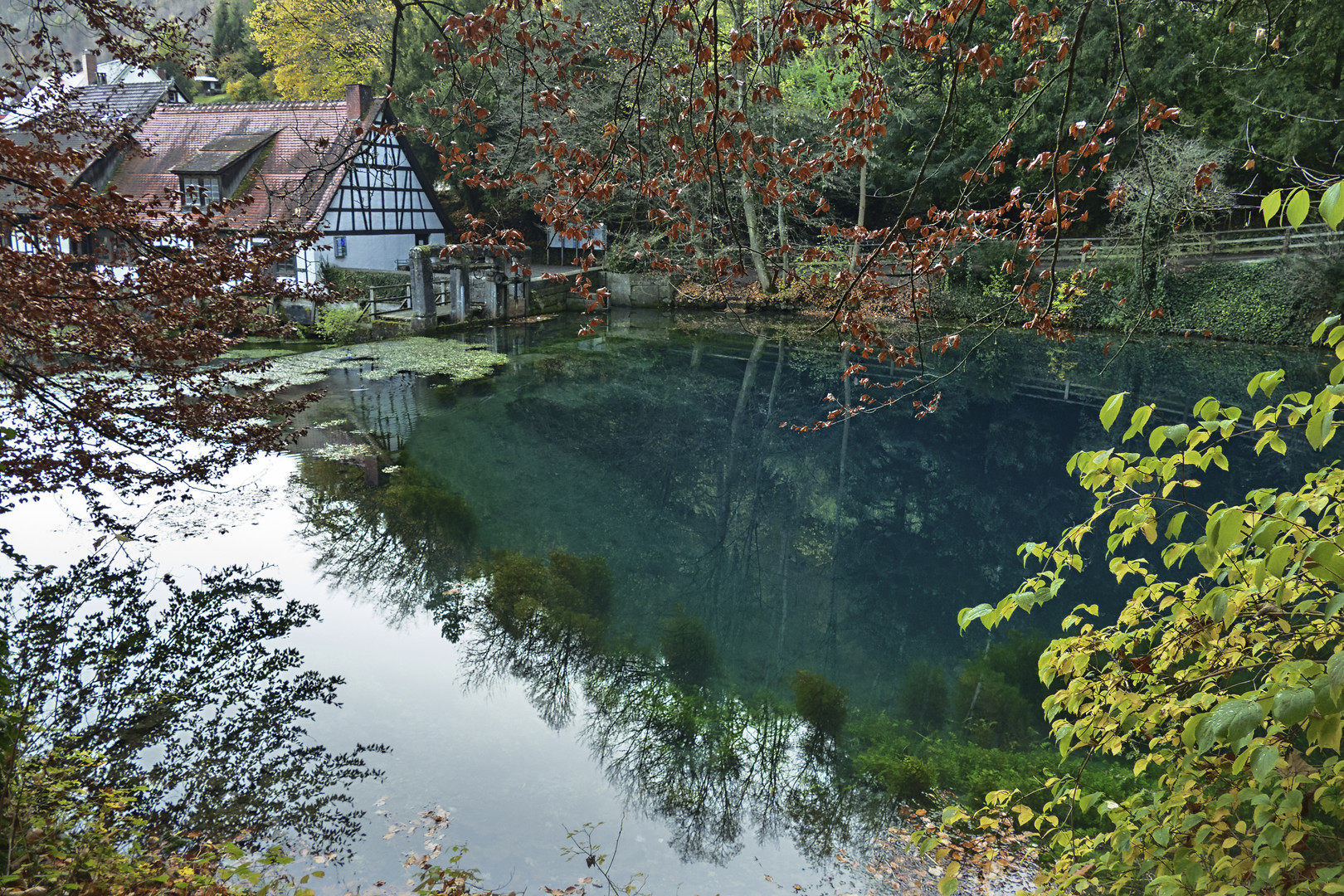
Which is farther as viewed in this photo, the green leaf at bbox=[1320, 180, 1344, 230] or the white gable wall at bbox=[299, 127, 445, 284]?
the white gable wall at bbox=[299, 127, 445, 284]

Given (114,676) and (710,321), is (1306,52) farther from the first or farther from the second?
(114,676)

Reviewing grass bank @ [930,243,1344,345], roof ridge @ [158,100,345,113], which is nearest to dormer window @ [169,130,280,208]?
roof ridge @ [158,100,345,113]

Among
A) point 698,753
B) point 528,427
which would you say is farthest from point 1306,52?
point 698,753

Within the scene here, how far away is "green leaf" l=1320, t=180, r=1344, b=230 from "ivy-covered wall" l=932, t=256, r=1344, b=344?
63.4 ft

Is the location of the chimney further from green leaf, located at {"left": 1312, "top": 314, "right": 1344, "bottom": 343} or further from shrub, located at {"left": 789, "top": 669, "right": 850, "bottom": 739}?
green leaf, located at {"left": 1312, "top": 314, "right": 1344, "bottom": 343}

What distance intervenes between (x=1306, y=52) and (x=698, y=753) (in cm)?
2598

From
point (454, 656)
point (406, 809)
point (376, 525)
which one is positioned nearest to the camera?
point (406, 809)

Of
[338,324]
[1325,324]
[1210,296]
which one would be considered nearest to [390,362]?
[338,324]

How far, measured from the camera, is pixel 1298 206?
1.87 meters

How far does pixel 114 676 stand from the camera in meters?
6.85

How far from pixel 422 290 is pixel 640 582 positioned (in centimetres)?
1495

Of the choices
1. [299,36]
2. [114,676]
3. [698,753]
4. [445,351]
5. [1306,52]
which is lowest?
[698,753]

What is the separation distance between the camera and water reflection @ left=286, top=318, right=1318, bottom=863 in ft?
22.6

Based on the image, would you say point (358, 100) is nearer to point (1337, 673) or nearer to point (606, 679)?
point (606, 679)
